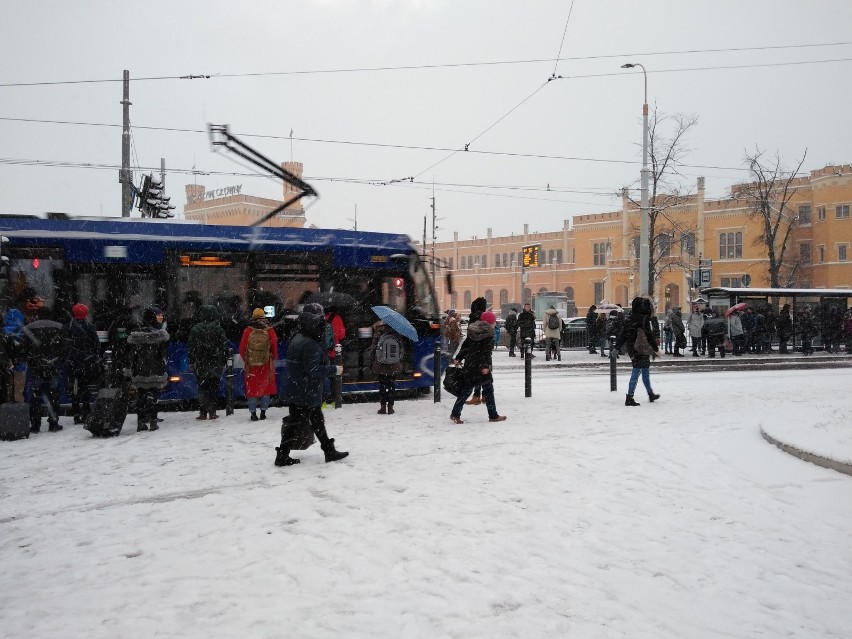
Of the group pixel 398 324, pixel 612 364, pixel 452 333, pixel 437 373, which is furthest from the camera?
pixel 452 333

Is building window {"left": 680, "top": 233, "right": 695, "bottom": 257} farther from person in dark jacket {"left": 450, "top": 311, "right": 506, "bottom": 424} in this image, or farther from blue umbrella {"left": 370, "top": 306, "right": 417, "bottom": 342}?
person in dark jacket {"left": 450, "top": 311, "right": 506, "bottom": 424}

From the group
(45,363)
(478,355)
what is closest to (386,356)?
(478,355)

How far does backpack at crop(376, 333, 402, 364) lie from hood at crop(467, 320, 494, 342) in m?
1.23

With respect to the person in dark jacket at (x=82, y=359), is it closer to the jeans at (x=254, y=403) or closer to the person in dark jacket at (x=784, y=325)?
the jeans at (x=254, y=403)

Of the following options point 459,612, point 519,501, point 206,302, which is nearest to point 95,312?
point 206,302

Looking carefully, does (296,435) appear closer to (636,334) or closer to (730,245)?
(636,334)

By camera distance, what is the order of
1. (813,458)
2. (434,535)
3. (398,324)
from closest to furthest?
(434,535) < (813,458) < (398,324)

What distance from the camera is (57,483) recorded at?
20.3 ft

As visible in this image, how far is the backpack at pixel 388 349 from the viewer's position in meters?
9.59

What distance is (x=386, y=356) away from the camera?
9.60 metres

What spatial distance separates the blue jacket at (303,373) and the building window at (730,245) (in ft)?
184

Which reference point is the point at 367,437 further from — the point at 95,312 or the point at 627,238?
the point at 627,238

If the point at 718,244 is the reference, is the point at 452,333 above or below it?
below

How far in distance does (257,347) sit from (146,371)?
155 centimetres
